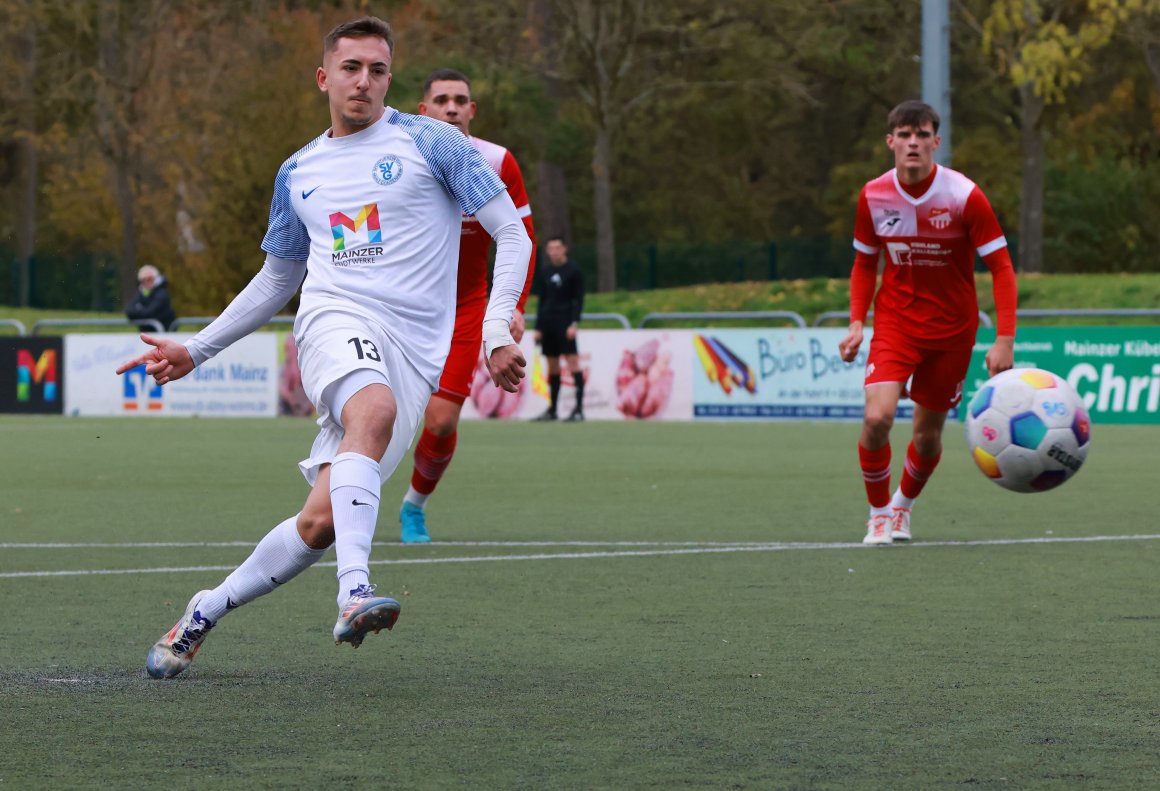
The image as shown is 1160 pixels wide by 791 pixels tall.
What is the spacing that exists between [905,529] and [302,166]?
16.8ft

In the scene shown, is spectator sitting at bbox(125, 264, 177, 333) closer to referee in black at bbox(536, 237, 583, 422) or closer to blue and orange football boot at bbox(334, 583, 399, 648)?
referee in black at bbox(536, 237, 583, 422)

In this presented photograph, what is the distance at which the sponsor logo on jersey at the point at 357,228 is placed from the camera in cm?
598

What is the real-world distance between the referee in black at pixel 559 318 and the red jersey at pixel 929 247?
13.0 meters

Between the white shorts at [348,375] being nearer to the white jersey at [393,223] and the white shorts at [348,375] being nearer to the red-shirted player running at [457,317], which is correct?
the white jersey at [393,223]

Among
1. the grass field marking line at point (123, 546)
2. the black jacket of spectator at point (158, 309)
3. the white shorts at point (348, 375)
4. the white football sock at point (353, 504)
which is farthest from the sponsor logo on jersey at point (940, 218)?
the black jacket of spectator at point (158, 309)

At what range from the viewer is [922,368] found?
10.3m

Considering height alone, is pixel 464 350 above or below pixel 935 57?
below

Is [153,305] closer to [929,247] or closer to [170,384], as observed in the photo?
[170,384]

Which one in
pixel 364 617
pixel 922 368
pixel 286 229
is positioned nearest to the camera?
pixel 364 617

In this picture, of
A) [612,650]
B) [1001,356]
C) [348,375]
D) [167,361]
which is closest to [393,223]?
[348,375]

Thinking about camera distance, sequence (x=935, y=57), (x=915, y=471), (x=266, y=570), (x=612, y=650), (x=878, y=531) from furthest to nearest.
A: (x=935, y=57) < (x=915, y=471) < (x=878, y=531) < (x=612, y=650) < (x=266, y=570)

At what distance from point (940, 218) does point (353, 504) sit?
16.7ft

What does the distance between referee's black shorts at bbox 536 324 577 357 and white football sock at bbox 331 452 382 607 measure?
1773 cm

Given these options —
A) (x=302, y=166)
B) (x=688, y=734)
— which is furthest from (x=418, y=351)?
(x=688, y=734)
